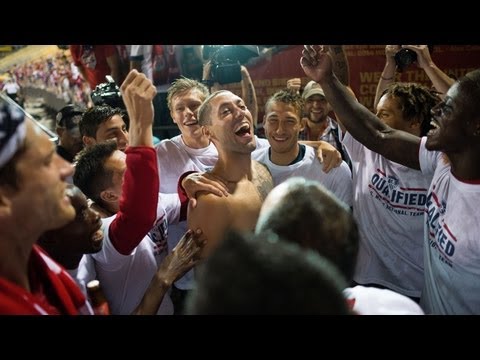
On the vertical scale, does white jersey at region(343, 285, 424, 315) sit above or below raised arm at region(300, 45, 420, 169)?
below

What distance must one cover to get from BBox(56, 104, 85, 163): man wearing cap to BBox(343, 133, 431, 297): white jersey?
168 cm

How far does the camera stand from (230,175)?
2053 millimetres

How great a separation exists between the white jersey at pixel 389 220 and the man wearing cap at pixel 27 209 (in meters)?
1.41

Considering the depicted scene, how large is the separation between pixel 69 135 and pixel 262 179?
1.43 meters

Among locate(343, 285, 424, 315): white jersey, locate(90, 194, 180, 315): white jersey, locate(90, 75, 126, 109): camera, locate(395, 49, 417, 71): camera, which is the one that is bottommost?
locate(90, 194, 180, 315): white jersey

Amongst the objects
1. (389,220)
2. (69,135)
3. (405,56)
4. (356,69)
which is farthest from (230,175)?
(356,69)

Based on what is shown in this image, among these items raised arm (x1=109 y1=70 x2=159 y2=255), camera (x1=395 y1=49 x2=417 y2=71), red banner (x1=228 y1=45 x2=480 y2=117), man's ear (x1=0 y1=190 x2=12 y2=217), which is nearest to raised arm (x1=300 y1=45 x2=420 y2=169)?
camera (x1=395 y1=49 x2=417 y2=71)

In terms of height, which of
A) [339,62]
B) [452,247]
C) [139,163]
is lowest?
[452,247]

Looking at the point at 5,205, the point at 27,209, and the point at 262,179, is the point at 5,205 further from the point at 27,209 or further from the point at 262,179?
the point at 262,179

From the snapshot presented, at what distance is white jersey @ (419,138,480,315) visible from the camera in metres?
1.72

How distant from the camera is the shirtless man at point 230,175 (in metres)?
1.91

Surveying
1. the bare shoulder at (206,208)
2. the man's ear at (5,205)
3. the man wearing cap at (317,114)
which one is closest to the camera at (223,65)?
→ the man wearing cap at (317,114)

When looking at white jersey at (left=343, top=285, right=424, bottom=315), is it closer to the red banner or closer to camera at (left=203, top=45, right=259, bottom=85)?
camera at (left=203, top=45, right=259, bottom=85)
